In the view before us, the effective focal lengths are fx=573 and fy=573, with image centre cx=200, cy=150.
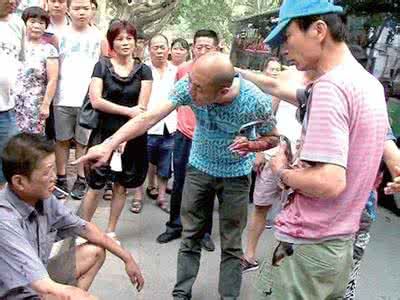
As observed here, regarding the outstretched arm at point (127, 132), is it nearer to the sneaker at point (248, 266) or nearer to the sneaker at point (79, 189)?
the sneaker at point (248, 266)

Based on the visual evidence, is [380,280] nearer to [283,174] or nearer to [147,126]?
[147,126]

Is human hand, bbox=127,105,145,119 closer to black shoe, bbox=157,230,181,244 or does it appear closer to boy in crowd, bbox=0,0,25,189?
boy in crowd, bbox=0,0,25,189

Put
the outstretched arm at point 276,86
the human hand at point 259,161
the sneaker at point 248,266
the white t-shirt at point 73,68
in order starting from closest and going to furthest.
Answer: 1. the outstretched arm at point 276,86
2. the human hand at point 259,161
3. the sneaker at point 248,266
4. the white t-shirt at point 73,68

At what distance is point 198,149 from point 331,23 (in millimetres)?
1578

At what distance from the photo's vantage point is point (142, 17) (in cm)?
1305

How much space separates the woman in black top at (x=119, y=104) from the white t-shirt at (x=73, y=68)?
69 cm

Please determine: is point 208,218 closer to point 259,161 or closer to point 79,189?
point 259,161

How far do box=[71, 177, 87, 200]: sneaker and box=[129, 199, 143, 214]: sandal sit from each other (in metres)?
0.44

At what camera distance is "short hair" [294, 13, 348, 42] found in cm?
179

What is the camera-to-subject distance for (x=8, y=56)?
11.8 feet

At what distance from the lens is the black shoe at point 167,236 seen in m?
4.42

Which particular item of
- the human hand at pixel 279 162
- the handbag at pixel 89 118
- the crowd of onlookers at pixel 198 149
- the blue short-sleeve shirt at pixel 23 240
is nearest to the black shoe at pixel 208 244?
the crowd of onlookers at pixel 198 149

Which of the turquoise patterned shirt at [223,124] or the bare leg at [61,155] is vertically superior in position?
the turquoise patterned shirt at [223,124]

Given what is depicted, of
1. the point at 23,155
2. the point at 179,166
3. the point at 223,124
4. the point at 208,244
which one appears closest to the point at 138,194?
the point at 179,166
